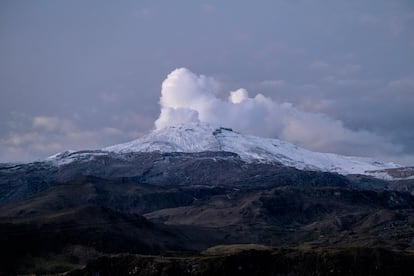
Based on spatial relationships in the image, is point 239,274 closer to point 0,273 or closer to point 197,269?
point 197,269

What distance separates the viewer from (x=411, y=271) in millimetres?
169500

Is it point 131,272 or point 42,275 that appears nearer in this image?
point 131,272

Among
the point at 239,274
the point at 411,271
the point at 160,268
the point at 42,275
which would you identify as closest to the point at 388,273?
the point at 411,271

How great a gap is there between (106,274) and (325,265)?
6305 centimetres

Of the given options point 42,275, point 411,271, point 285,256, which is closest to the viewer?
point 411,271

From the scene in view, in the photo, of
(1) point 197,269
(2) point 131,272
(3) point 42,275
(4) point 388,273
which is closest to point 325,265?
(4) point 388,273

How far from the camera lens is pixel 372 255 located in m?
178

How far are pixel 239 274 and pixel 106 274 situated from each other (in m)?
38.8

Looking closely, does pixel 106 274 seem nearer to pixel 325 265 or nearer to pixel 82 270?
pixel 82 270

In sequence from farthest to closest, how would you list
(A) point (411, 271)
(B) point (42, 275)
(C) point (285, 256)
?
(B) point (42, 275)
(C) point (285, 256)
(A) point (411, 271)

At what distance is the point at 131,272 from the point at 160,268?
30.4ft

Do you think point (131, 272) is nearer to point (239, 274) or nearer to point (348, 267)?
point (239, 274)

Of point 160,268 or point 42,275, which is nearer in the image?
point 160,268

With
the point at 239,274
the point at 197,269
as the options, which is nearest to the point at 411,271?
the point at 239,274
